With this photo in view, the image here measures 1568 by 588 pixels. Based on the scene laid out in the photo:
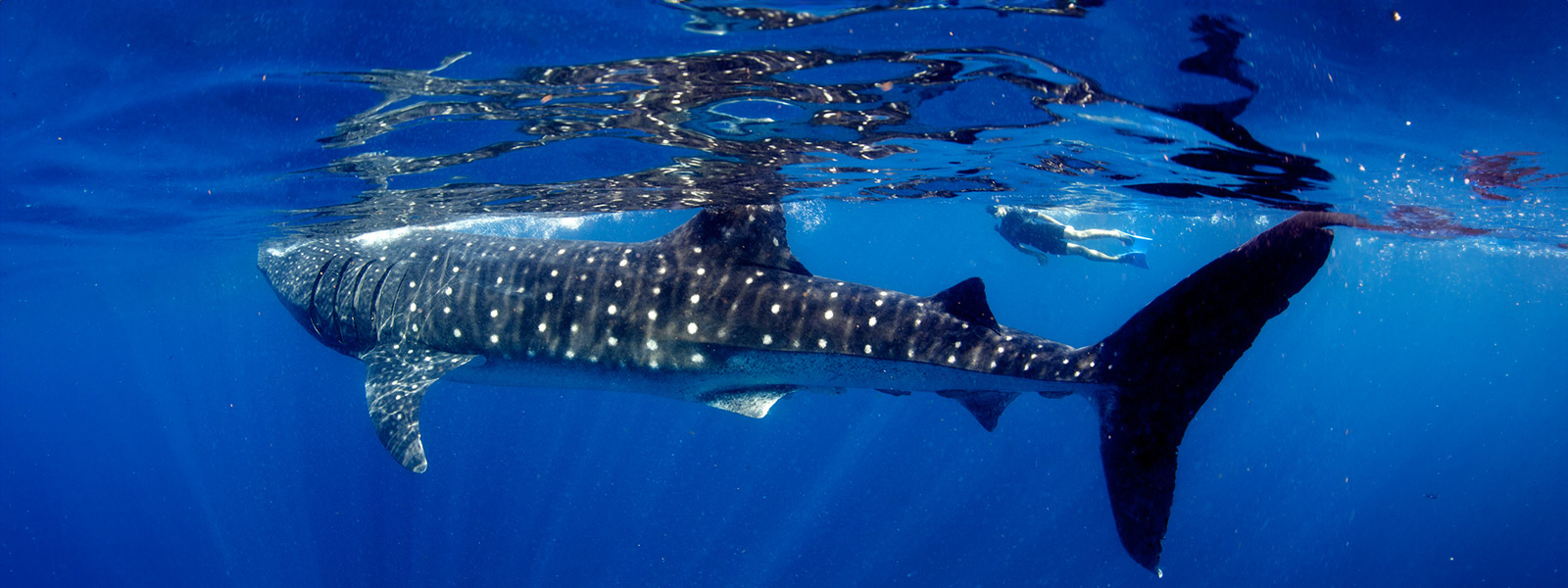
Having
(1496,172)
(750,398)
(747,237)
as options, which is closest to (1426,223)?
(1496,172)

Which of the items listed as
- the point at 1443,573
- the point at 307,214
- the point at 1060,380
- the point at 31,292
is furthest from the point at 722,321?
the point at 1443,573

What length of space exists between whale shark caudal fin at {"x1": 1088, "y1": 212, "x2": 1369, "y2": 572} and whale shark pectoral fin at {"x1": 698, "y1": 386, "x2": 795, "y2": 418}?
2558 mm

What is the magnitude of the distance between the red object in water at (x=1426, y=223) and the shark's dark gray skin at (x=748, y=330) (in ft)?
54.9

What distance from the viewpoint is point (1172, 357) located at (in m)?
4.64

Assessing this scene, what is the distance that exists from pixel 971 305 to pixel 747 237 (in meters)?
2.17

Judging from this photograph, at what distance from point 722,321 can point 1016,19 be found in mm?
3548

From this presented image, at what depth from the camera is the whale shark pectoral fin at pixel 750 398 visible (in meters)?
5.94

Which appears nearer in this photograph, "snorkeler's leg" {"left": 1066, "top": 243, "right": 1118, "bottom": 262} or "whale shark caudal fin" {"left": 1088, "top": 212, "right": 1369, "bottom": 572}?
"whale shark caudal fin" {"left": 1088, "top": 212, "right": 1369, "bottom": 572}

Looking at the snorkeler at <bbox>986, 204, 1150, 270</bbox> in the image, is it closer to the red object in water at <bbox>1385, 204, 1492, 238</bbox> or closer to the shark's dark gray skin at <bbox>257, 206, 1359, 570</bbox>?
the red object in water at <bbox>1385, 204, 1492, 238</bbox>

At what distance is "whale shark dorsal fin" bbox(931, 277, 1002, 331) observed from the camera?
5.28m

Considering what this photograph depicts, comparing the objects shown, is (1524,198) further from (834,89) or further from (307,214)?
(307,214)

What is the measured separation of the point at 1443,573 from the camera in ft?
118

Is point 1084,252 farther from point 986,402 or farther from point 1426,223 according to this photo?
point 1426,223

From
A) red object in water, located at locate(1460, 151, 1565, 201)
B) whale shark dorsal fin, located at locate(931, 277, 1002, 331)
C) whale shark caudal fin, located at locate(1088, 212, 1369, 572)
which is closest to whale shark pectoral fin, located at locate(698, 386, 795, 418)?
whale shark dorsal fin, located at locate(931, 277, 1002, 331)
